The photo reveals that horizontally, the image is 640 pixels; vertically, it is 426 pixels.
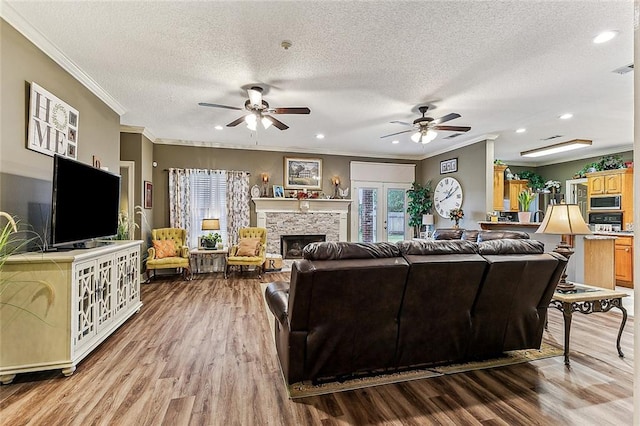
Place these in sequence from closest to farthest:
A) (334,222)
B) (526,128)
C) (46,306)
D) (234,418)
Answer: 1. (234,418)
2. (46,306)
3. (526,128)
4. (334,222)

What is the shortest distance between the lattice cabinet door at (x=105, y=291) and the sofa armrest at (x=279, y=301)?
155 cm

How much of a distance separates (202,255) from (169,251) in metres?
0.76

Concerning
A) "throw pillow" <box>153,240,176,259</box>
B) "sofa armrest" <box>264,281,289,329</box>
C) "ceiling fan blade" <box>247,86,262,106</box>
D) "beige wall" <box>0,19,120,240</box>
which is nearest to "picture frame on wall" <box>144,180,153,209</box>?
"throw pillow" <box>153,240,176,259</box>

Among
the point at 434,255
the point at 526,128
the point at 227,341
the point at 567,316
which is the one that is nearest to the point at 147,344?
the point at 227,341

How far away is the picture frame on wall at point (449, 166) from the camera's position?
6633mm

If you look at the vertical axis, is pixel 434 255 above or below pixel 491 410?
above

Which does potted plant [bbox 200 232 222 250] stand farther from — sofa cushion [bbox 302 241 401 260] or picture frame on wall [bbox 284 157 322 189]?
sofa cushion [bbox 302 241 401 260]

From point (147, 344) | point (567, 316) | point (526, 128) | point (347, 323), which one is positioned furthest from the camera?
point (526, 128)

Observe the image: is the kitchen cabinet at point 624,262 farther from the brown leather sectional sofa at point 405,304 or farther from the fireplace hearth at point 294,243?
the fireplace hearth at point 294,243

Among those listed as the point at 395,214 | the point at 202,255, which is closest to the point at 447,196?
the point at 395,214

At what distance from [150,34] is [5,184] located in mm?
1653

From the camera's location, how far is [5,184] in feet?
7.88

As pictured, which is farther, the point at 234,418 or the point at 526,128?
the point at 526,128

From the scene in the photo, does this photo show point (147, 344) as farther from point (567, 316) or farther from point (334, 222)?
point (334, 222)
